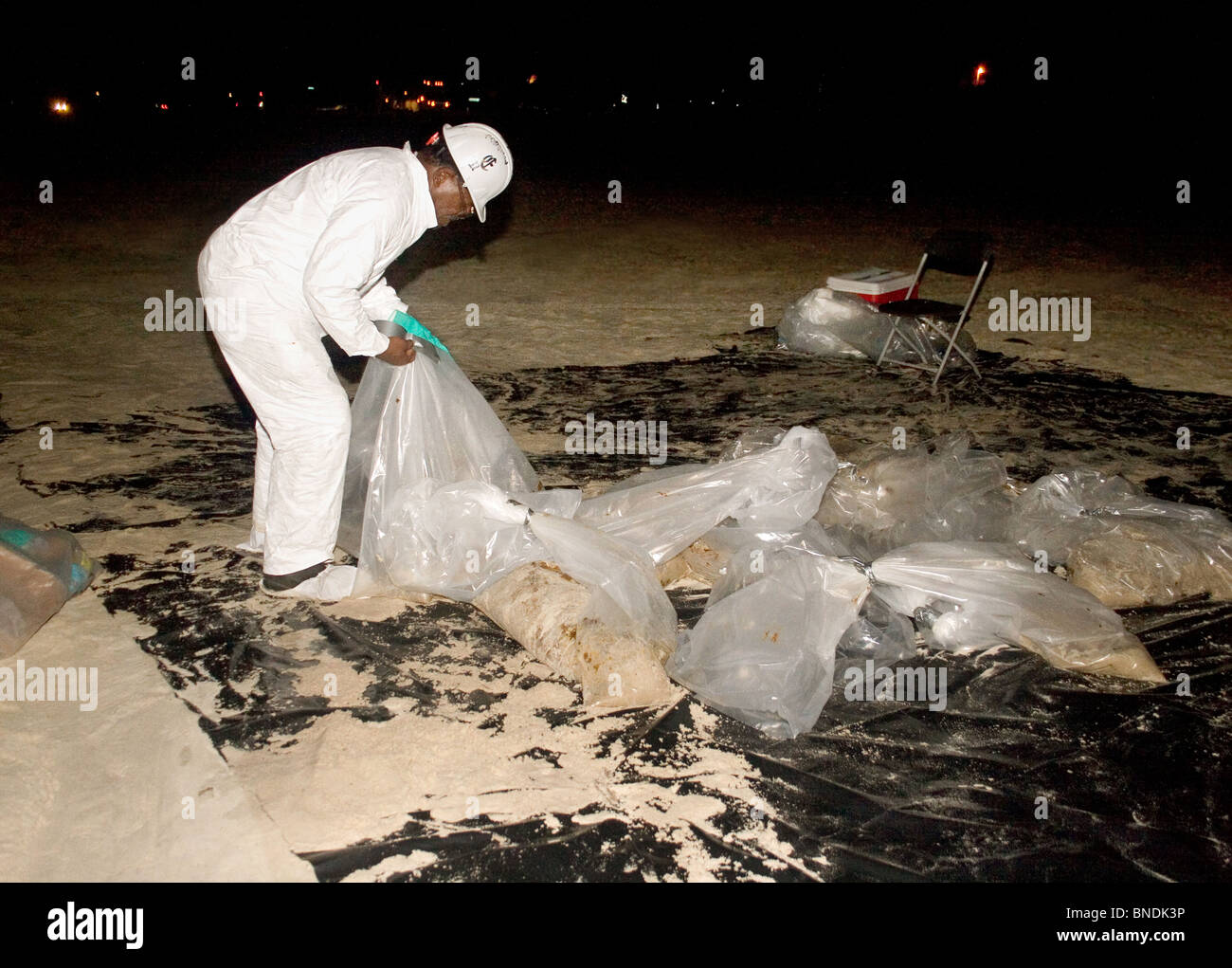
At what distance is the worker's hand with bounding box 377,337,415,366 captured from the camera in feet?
9.27

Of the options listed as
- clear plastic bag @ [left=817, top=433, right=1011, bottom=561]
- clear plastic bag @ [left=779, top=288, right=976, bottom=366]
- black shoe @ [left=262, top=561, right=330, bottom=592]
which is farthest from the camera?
clear plastic bag @ [left=779, top=288, right=976, bottom=366]

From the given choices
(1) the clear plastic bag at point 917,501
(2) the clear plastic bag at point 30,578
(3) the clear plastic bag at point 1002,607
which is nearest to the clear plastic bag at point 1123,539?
(1) the clear plastic bag at point 917,501

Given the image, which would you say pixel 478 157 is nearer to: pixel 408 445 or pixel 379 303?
pixel 379 303

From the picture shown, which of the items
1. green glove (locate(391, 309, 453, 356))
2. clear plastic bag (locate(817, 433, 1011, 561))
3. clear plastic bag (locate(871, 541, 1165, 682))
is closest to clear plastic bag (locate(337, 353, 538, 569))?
green glove (locate(391, 309, 453, 356))

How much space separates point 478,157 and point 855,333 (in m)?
3.83

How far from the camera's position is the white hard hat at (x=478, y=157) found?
2.66 meters

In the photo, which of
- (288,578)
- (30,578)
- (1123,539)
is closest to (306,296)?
(288,578)

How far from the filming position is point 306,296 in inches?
102

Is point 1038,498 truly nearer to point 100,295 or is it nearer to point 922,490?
point 922,490

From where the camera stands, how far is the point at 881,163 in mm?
18156

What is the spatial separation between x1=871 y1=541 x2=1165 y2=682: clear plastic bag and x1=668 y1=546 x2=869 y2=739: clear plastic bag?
8.9 inches

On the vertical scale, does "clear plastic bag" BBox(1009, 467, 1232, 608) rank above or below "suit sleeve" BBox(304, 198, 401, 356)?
below

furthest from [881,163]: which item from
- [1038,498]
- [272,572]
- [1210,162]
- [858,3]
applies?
[272,572]

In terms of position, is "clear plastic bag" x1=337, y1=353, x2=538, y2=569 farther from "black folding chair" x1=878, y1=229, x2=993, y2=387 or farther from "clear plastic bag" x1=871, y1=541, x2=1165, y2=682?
"black folding chair" x1=878, y1=229, x2=993, y2=387
